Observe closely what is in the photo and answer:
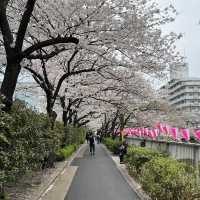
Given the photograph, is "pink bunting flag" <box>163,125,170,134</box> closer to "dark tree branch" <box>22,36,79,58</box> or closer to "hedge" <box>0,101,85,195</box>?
"hedge" <box>0,101,85,195</box>

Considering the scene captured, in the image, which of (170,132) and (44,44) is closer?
(44,44)

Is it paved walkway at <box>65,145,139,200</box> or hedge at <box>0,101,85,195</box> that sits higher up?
hedge at <box>0,101,85,195</box>

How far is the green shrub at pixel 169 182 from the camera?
28.6 ft

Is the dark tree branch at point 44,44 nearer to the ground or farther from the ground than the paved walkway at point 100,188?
farther from the ground

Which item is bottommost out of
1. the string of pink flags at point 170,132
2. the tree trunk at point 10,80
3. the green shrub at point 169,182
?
the green shrub at point 169,182

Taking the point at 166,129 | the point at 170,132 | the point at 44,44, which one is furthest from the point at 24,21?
the point at 166,129

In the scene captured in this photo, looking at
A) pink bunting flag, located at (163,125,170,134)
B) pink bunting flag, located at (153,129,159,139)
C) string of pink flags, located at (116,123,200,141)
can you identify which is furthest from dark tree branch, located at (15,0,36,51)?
pink bunting flag, located at (153,129,159,139)

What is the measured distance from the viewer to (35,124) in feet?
46.0

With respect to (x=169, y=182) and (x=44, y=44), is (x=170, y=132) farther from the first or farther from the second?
(x=169, y=182)

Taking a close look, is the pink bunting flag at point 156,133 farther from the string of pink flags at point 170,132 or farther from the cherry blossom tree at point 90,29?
the cherry blossom tree at point 90,29

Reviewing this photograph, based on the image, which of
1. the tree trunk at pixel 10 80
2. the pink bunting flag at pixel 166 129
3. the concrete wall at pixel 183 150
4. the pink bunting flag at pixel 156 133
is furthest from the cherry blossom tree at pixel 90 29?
the pink bunting flag at pixel 156 133

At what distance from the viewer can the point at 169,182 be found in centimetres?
906

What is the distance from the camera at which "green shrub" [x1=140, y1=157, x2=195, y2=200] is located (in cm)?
873

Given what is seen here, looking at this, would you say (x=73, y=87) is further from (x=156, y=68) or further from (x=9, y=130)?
(x=9, y=130)
